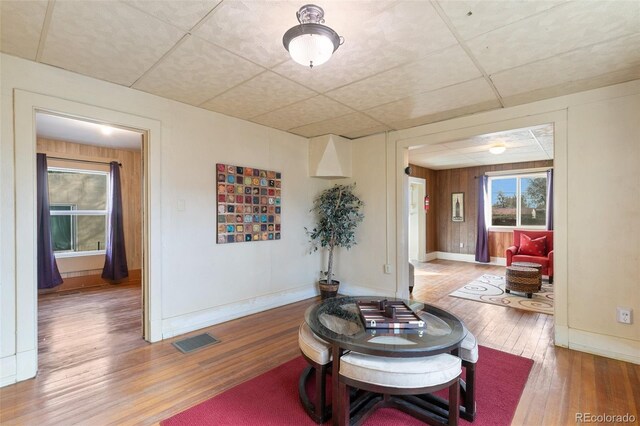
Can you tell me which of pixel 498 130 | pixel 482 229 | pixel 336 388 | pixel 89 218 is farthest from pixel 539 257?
pixel 89 218

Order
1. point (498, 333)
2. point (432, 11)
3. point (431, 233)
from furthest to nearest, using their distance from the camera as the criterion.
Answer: point (431, 233)
point (498, 333)
point (432, 11)

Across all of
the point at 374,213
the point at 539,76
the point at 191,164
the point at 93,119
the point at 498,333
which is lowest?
the point at 498,333

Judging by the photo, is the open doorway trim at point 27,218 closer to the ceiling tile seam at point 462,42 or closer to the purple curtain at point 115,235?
the ceiling tile seam at point 462,42

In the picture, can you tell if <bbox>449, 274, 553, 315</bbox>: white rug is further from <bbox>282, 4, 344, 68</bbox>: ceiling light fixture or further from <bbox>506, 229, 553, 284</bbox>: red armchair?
<bbox>282, 4, 344, 68</bbox>: ceiling light fixture

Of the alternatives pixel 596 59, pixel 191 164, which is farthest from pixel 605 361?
pixel 191 164

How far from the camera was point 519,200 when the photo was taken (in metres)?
7.13

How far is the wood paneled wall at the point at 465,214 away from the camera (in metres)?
7.23

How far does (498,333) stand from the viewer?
10.6ft

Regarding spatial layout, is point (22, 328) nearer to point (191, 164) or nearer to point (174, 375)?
point (174, 375)

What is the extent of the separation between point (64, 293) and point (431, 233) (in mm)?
7720

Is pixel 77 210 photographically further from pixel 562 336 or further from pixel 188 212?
pixel 562 336

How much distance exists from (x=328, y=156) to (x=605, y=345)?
140 inches

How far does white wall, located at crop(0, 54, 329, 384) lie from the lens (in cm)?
222

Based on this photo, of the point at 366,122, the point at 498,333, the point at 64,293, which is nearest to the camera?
the point at 498,333
